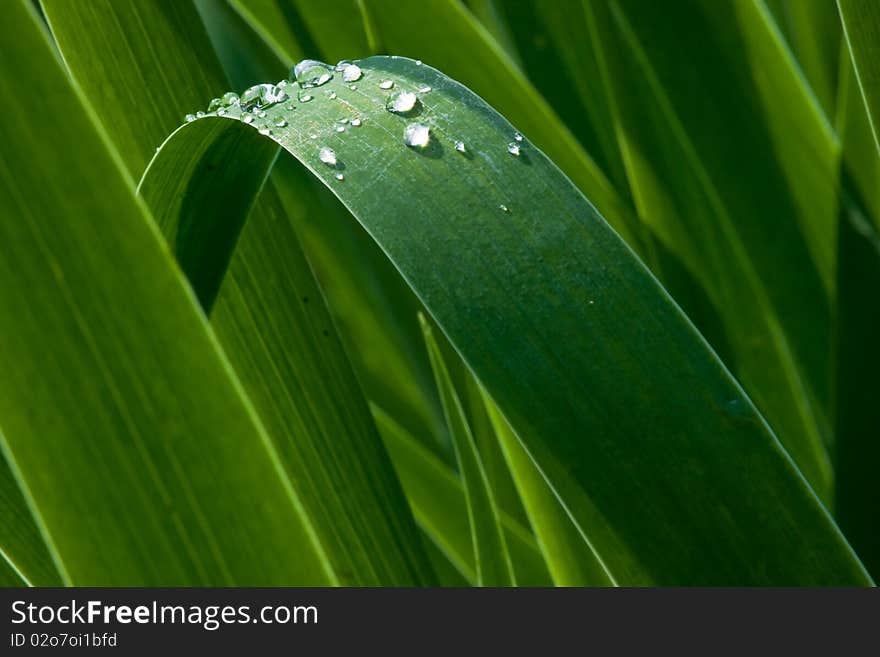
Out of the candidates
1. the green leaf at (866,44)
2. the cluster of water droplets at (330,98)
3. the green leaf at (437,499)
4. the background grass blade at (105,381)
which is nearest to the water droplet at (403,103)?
the cluster of water droplets at (330,98)

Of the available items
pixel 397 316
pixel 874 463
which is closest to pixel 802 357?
pixel 874 463

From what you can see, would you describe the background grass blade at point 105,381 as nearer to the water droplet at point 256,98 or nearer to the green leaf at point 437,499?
the water droplet at point 256,98

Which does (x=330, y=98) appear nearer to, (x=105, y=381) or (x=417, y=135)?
(x=417, y=135)

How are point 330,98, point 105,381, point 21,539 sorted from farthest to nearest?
1. point 21,539
2. point 330,98
3. point 105,381

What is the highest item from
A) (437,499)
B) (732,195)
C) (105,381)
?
(105,381)

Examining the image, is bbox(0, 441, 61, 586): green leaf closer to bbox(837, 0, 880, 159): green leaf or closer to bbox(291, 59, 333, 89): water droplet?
bbox(291, 59, 333, 89): water droplet

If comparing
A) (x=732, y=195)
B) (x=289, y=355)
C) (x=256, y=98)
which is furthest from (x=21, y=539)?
(x=732, y=195)

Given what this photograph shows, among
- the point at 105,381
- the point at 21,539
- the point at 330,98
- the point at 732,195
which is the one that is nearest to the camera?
the point at 105,381
